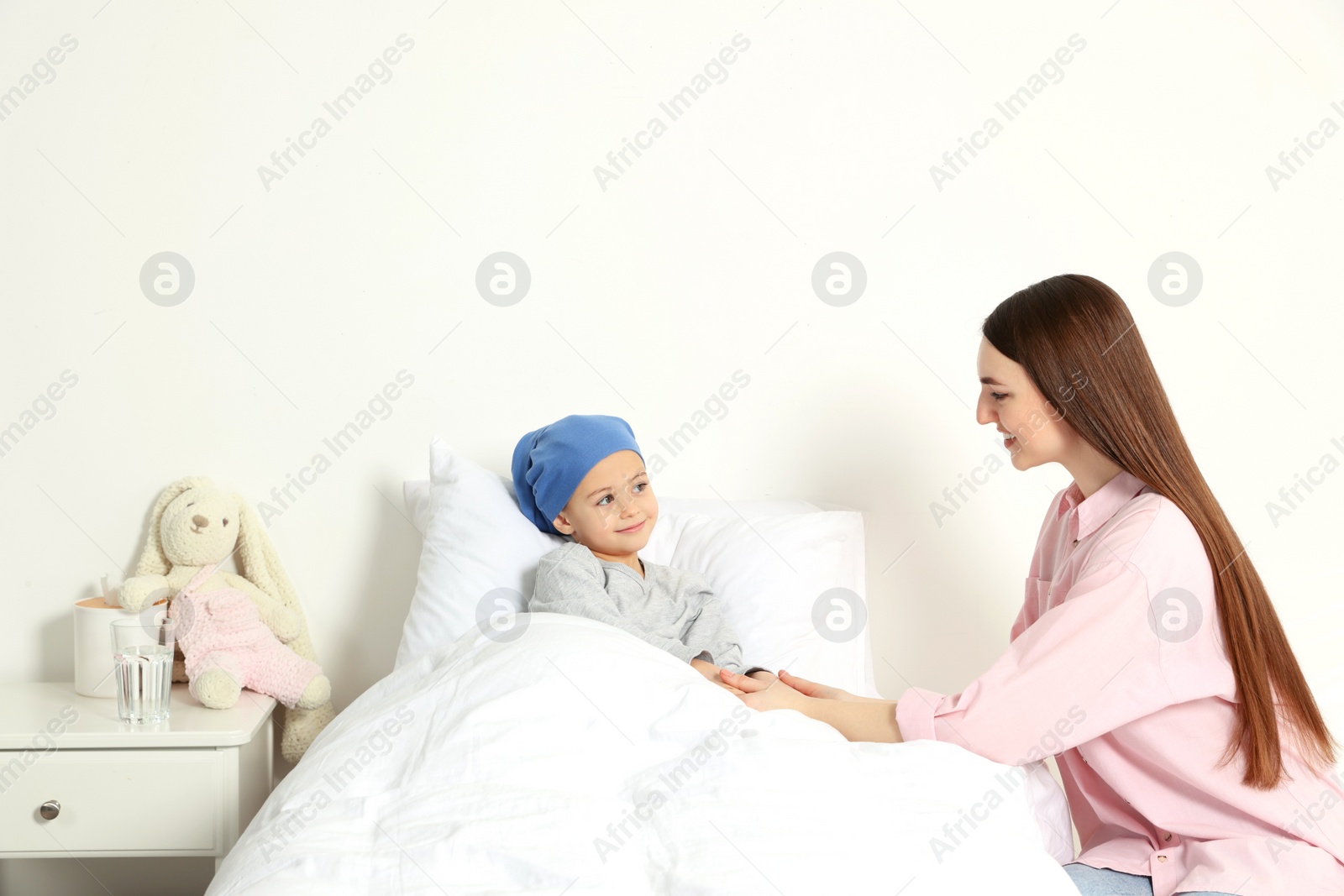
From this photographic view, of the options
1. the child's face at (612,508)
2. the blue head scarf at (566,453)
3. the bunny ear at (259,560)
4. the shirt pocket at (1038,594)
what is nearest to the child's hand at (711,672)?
the child's face at (612,508)

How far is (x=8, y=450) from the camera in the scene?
1813mm

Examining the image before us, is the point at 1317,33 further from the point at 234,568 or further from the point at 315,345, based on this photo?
the point at 234,568

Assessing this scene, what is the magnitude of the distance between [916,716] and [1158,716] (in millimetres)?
319

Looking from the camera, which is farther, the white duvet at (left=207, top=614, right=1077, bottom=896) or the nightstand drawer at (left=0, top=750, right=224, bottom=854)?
the nightstand drawer at (left=0, top=750, right=224, bottom=854)

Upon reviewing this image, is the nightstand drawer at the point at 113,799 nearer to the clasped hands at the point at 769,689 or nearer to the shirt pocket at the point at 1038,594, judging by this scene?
the clasped hands at the point at 769,689

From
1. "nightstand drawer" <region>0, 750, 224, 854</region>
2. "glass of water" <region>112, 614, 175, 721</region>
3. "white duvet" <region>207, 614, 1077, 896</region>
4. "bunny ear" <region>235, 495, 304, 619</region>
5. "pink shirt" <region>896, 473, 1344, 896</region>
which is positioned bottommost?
"nightstand drawer" <region>0, 750, 224, 854</region>

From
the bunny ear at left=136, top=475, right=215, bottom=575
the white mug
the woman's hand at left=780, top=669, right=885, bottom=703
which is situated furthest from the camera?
the bunny ear at left=136, top=475, right=215, bottom=575

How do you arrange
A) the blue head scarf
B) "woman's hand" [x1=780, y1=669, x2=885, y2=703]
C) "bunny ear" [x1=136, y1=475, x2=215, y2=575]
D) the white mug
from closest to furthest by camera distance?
1. "woman's hand" [x1=780, y1=669, x2=885, y2=703]
2. the blue head scarf
3. the white mug
4. "bunny ear" [x1=136, y1=475, x2=215, y2=575]

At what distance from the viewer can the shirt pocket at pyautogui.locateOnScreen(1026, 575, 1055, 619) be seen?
1.50 m

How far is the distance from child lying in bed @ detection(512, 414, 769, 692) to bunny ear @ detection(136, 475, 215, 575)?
0.66 meters

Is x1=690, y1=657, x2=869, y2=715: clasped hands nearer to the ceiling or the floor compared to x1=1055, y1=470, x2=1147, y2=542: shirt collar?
nearer to the floor

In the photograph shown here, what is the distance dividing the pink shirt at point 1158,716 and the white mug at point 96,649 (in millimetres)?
1367

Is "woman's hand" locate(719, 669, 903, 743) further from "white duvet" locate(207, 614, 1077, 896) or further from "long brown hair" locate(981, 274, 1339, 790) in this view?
"long brown hair" locate(981, 274, 1339, 790)

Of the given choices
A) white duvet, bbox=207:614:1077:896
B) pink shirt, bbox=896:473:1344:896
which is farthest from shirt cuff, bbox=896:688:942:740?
white duvet, bbox=207:614:1077:896
